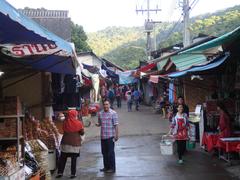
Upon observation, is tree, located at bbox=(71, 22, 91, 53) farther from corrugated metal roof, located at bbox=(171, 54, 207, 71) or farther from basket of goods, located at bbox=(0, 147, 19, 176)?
basket of goods, located at bbox=(0, 147, 19, 176)

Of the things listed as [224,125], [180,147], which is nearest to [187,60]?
[180,147]

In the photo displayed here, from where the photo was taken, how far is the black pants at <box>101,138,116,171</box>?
1042cm

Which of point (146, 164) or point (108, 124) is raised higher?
point (108, 124)

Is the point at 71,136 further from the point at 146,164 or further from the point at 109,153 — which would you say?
the point at 146,164

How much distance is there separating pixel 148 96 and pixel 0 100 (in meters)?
32.7

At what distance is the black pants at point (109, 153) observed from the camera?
1042 centimetres

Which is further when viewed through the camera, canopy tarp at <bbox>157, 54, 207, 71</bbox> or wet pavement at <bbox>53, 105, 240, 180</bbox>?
canopy tarp at <bbox>157, 54, 207, 71</bbox>

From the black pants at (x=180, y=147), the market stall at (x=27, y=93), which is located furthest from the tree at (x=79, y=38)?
the black pants at (x=180, y=147)

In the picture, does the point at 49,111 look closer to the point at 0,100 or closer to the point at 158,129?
the point at 0,100

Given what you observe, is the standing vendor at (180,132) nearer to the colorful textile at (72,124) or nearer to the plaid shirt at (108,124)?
the plaid shirt at (108,124)

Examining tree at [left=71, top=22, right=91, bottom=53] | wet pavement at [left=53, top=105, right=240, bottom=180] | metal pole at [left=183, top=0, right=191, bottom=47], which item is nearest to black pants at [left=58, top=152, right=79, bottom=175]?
wet pavement at [left=53, top=105, right=240, bottom=180]

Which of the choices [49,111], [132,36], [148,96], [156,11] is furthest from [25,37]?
[132,36]

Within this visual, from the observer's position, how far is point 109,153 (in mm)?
10430

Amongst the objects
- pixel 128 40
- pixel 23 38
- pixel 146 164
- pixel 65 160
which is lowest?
pixel 146 164
